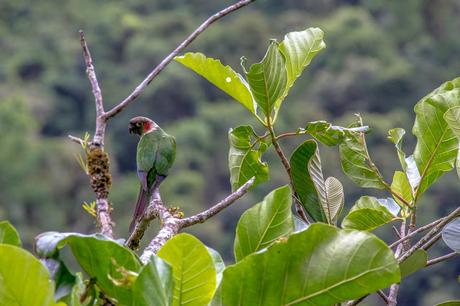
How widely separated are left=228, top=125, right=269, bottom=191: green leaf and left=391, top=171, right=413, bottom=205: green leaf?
20 centimetres

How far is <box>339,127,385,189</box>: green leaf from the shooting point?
132 cm

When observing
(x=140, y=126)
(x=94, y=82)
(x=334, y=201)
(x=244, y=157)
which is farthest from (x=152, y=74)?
(x=140, y=126)

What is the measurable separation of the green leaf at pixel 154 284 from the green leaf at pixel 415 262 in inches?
13.4

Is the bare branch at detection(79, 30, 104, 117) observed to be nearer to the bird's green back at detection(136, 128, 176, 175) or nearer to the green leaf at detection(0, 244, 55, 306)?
the green leaf at detection(0, 244, 55, 306)

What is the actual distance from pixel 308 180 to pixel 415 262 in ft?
0.76

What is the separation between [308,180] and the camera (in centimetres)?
126

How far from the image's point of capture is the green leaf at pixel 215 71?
4.34ft

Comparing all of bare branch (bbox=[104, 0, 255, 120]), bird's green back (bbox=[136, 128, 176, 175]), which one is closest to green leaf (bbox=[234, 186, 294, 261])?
bare branch (bbox=[104, 0, 255, 120])

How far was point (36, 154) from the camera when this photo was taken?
30359mm

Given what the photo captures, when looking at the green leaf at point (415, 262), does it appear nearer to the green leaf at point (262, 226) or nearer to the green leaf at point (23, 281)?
the green leaf at point (262, 226)

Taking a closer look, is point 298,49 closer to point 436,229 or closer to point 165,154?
point 436,229

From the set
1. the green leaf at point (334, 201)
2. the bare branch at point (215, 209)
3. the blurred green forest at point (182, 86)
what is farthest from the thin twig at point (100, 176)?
the blurred green forest at point (182, 86)

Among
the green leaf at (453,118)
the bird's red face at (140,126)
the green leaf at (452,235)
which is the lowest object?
the bird's red face at (140,126)

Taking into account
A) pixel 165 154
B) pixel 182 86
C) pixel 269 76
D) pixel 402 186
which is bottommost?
pixel 182 86
